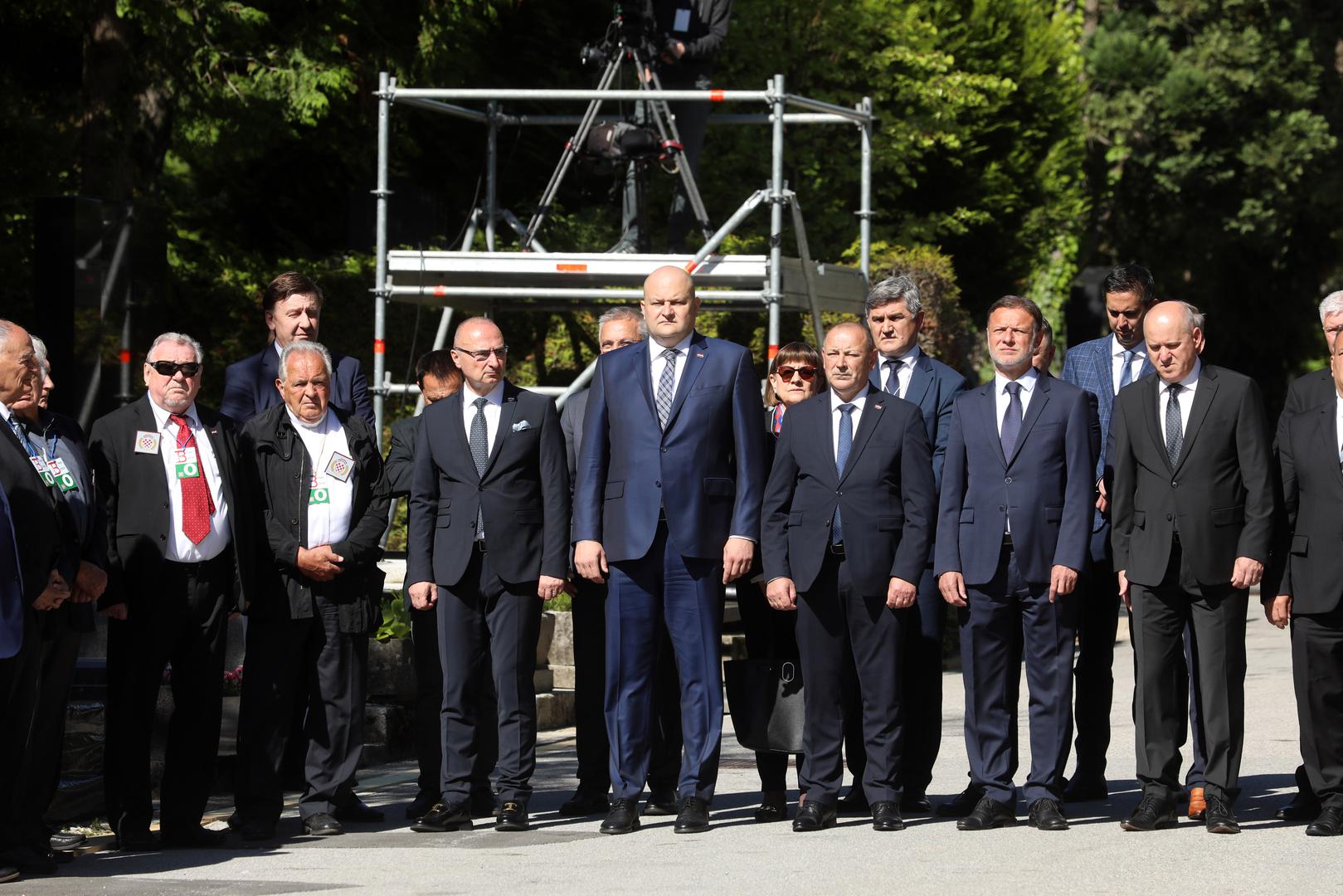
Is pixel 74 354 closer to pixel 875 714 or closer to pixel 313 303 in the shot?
pixel 313 303

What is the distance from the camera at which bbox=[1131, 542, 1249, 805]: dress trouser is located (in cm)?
768

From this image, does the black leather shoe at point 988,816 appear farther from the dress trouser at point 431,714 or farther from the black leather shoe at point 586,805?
the dress trouser at point 431,714

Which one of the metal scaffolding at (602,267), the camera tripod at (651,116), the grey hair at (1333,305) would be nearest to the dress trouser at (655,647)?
the grey hair at (1333,305)

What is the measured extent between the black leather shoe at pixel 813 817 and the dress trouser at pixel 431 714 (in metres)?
1.37

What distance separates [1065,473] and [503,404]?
2.23 m

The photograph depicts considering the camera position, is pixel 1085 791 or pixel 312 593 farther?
pixel 1085 791

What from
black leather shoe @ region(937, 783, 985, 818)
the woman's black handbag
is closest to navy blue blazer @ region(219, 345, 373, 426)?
the woman's black handbag

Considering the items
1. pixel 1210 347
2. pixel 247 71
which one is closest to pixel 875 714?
pixel 247 71

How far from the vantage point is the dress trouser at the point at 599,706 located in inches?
328

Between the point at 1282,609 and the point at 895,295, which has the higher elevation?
the point at 895,295

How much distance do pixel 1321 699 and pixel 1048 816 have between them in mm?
1138

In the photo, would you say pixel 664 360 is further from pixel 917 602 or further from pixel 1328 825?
pixel 1328 825

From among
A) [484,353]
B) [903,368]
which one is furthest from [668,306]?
[903,368]

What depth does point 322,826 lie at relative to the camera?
7.82 metres
